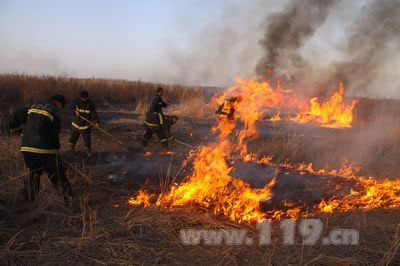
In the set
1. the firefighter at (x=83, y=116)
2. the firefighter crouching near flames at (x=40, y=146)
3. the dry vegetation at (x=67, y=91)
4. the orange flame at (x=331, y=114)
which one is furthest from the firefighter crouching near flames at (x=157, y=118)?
the orange flame at (x=331, y=114)

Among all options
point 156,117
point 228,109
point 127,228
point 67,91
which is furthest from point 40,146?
point 67,91

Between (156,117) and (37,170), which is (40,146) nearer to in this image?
(37,170)

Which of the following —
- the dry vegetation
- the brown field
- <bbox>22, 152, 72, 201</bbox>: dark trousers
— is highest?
the dry vegetation

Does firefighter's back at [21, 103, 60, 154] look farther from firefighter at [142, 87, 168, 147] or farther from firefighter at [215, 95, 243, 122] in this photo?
firefighter at [215, 95, 243, 122]

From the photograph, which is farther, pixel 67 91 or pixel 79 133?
pixel 67 91

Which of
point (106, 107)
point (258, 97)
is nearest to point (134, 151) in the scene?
point (258, 97)

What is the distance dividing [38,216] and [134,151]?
4.42 metres

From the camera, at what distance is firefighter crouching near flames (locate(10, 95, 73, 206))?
13.7 feet

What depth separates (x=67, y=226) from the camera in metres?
3.73

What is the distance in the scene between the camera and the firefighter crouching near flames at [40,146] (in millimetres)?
4180

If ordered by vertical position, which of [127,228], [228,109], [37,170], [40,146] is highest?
[228,109]

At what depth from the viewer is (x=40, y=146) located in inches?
165

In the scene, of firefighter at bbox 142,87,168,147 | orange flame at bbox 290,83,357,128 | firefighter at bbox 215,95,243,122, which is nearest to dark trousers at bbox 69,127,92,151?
firefighter at bbox 142,87,168,147

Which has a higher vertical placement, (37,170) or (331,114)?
(331,114)
